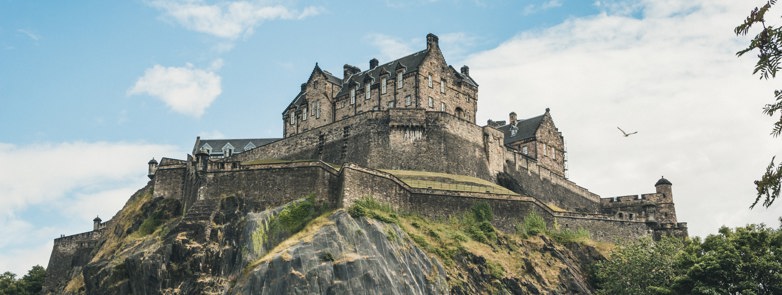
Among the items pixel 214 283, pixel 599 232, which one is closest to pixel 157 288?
pixel 214 283

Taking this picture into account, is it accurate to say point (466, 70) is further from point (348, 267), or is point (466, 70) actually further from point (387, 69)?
point (348, 267)

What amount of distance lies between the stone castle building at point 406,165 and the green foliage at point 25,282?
143 centimetres

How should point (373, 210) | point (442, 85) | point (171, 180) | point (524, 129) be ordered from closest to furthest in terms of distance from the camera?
point (373, 210) < point (171, 180) < point (442, 85) < point (524, 129)

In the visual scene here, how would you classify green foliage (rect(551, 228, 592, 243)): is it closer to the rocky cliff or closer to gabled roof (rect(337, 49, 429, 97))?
the rocky cliff

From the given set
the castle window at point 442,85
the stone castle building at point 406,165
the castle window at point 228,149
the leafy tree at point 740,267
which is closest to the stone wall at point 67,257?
the stone castle building at point 406,165

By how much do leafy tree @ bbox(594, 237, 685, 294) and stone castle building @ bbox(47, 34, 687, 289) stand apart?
30.2 ft

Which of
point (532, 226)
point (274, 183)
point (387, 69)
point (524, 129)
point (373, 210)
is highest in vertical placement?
point (387, 69)

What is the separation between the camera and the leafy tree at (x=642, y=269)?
51719 mm

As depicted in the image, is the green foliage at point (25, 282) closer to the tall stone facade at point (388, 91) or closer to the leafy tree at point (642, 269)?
the tall stone facade at point (388, 91)

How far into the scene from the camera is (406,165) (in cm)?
6806

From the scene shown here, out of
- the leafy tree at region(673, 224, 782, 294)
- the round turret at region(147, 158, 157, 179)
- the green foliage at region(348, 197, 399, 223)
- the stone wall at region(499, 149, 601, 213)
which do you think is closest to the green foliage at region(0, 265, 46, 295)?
the round turret at region(147, 158, 157, 179)

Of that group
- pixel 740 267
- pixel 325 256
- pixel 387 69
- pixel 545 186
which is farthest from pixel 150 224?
pixel 740 267

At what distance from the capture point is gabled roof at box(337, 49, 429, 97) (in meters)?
75.8

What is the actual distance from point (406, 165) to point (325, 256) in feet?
62.8
